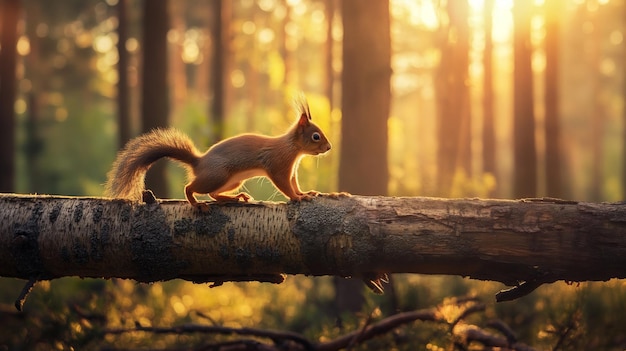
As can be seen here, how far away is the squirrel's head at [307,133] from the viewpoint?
4535 mm

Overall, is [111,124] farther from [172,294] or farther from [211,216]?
[211,216]

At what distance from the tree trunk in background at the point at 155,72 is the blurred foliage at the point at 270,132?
75 centimetres

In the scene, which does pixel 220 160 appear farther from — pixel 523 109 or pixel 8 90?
pixel 8 90

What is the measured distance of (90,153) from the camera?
31141 mm

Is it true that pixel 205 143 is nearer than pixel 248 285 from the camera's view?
Yes

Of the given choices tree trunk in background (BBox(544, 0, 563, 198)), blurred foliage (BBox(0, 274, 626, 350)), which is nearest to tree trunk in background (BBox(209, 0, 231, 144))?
tree trunk in background (BBox(544, 0, 563, 198))

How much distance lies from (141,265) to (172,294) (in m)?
5.45

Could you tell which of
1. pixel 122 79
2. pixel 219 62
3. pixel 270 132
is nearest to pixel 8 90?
pixel 122 79

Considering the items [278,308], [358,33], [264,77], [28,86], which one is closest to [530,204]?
[358,33]

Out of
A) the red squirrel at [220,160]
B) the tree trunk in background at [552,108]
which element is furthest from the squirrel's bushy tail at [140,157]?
the tree trunk in background at [552,108]

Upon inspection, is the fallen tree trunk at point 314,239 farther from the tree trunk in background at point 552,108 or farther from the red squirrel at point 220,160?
the tree trunk in background at point 552,108

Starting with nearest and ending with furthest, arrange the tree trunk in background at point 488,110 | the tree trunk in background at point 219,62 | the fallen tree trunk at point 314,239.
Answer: the fallen tree trunk at point 314,239 < the tree trunk in background at point 219,62 < the tree trunk in background at point 488,110

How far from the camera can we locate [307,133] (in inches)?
179

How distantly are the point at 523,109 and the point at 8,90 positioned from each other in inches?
386
